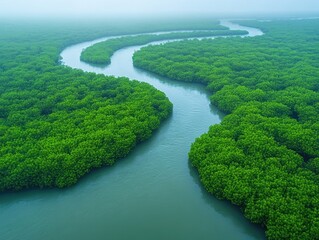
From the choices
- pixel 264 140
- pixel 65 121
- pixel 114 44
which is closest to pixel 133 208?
pixel 264 140

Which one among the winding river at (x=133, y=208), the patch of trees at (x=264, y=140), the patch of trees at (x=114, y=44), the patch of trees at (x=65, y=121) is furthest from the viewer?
the patch of trees at (x=114, y=44)

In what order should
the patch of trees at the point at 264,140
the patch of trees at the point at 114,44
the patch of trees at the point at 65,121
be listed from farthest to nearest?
1. the patch of trees at the point at 114,44
2. the patch of trees at the point at 65,121
3. the patch of trees at the point at 264,140

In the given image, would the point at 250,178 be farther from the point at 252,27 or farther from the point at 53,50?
the point at 252,27

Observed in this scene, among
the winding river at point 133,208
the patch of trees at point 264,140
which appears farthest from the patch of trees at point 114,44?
the winding river at point 133,208

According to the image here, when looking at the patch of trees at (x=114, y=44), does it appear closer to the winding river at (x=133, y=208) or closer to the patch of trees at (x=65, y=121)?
the patch of trees at (x=65, y=121)

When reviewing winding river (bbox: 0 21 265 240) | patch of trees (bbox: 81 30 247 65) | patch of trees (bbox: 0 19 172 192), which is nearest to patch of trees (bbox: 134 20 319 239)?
winding river (bbox: 0 21 265 240)

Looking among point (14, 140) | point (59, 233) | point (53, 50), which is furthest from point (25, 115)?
point (53, 50)
